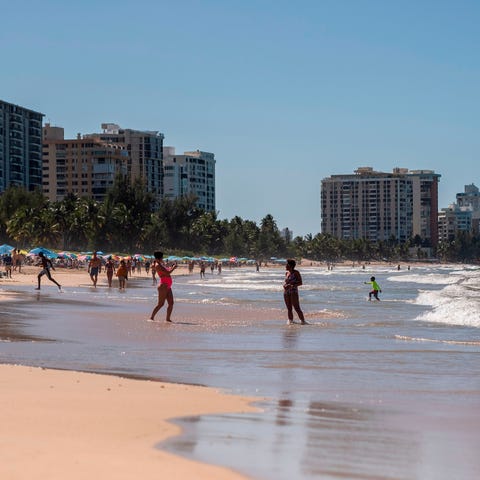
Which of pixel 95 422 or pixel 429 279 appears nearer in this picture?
pixel 95 422

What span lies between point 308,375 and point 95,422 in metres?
4.61

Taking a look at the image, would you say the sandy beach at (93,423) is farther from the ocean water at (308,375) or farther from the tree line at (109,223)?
the tree line at (109,223)

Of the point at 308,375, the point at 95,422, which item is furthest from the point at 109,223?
the point at 95,422

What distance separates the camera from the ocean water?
258 inches

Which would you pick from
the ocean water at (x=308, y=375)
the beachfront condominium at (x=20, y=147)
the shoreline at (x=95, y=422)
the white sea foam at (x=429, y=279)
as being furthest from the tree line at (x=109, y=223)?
the shoreline at (x=95, y=422)

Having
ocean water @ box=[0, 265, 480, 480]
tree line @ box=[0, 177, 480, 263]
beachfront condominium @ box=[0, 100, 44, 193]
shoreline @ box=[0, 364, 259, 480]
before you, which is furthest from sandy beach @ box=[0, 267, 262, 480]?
beachfront condominium @ box=[0, 100, 44, 193]

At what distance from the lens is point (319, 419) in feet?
26.9

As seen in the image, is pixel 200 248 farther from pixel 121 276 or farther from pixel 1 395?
pixel 1 395

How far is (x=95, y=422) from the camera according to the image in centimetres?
745

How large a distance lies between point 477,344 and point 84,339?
22.7ft

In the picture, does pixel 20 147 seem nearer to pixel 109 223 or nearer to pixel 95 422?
pixel 109 223

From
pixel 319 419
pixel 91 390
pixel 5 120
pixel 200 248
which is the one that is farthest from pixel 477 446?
pixel 5 120

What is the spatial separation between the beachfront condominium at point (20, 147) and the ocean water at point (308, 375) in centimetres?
15994

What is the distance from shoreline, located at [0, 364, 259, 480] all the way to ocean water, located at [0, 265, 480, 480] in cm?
27
